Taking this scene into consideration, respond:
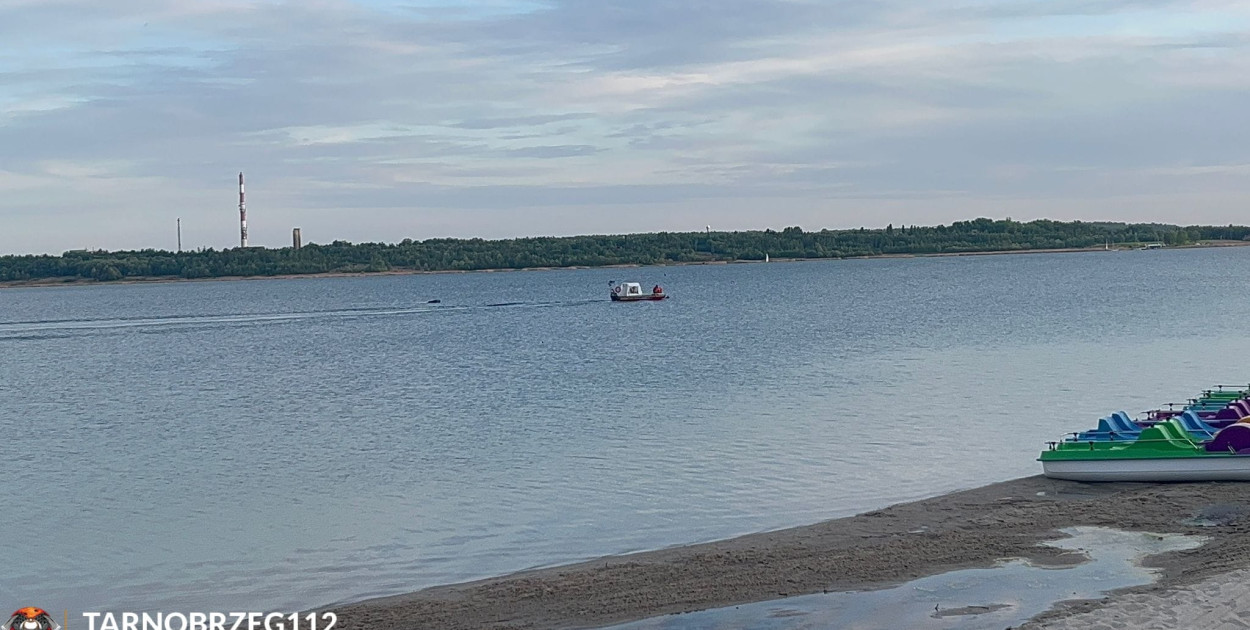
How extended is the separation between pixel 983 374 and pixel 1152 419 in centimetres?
1340

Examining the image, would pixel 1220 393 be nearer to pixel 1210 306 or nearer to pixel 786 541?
pixel 786 541

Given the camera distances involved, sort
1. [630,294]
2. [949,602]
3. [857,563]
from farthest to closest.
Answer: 1. [630,294]
2. [857,563]
3. [949,602]

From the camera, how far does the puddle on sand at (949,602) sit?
11.3 meters

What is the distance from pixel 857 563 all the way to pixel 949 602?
163 centimetres

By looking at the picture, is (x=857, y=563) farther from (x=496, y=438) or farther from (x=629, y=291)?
(x=629, y=291)

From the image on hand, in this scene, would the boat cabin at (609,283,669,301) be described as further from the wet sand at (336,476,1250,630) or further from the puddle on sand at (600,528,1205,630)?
the puddle on sand at (600,528,1205,630)

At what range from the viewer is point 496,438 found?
82.1ft

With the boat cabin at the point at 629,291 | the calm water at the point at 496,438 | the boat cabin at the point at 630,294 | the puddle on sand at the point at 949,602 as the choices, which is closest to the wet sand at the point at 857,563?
the puddle on sand at the point at 949,602

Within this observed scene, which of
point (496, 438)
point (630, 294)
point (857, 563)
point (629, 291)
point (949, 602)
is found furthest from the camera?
point (629, 291)

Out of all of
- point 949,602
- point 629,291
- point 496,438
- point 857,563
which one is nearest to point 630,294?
point 629,291

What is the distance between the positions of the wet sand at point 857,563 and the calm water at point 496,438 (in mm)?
1055

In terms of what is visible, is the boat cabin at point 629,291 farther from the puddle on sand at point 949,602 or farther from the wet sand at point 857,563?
the puddle on sand at point 949,602

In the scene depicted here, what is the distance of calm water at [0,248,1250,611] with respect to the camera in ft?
51.5

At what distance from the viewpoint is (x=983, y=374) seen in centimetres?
3334
